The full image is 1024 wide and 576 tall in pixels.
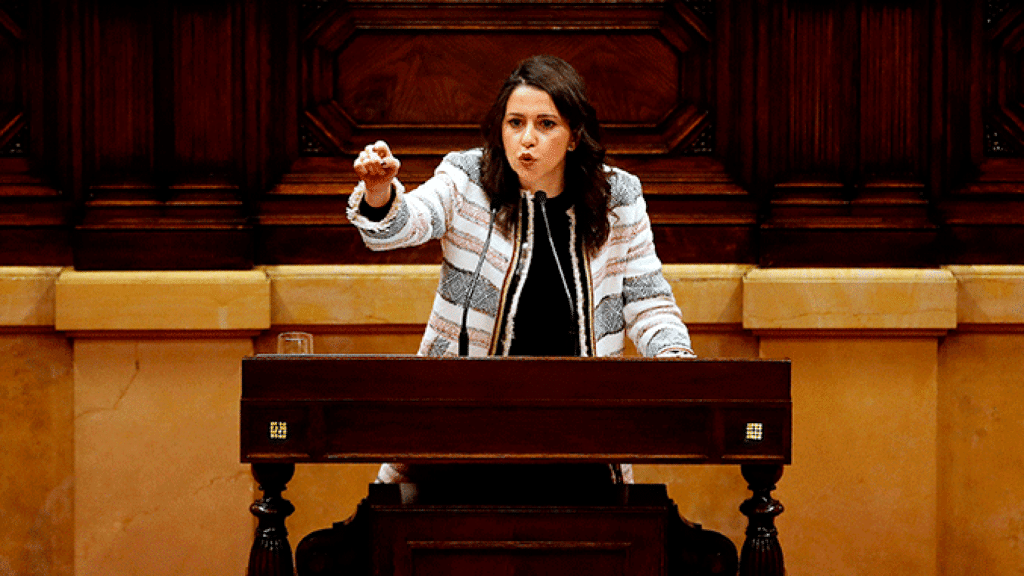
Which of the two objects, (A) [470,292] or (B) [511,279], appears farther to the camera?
(B) [511,279]

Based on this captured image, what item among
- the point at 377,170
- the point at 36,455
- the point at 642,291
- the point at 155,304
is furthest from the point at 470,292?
the point at 36,455

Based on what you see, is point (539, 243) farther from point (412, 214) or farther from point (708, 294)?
point (708, 294)

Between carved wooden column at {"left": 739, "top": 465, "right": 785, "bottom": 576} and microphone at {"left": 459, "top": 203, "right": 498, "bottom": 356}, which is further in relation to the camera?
microphone at {"left": 459, "top": 203, "right": 498, "bottom": 356}

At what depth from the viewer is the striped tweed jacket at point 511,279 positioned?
258cm

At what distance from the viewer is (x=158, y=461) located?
12.7ft

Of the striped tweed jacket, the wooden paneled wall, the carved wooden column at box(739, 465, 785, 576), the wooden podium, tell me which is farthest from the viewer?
the wooden paneled wall

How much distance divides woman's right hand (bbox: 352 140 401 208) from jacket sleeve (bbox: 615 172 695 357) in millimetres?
669

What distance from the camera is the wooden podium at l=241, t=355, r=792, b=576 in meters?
2.13

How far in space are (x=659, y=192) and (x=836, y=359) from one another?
873 mm

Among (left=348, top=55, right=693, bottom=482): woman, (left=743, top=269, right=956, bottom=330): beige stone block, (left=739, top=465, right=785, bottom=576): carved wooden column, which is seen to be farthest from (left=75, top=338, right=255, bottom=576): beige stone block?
(left=739, top=465, right=785, bottom=576): carved wooden column

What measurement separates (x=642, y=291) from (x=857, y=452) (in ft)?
5.29

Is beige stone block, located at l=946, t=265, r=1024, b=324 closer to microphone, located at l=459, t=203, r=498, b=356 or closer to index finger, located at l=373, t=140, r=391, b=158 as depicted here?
microphone, located at l=459, t=203, r=498, b=356

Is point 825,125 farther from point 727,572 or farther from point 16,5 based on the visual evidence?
point 16,5

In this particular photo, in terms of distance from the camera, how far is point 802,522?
3902mm
